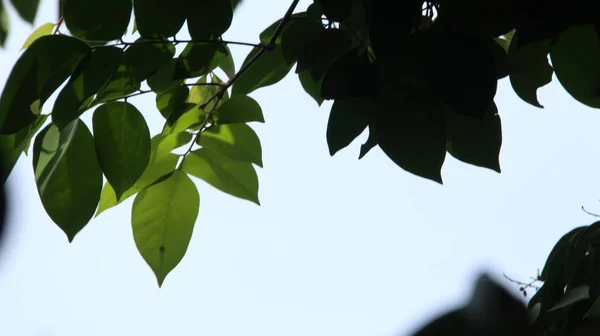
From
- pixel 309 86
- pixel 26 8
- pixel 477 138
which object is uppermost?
pixel 26 8

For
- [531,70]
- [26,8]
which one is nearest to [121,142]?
[26,8]

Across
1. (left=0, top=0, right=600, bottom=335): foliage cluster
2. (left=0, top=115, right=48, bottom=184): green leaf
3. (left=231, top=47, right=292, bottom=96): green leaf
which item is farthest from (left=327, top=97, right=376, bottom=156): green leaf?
(left=0, top=115, right=48, bottom=184): green leaf

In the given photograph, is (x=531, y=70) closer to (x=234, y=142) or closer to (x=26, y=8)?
(x=234, y=142)

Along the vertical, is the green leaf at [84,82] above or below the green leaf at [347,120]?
above

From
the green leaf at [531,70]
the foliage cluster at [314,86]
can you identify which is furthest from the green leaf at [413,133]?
the green leaf at [531,70]

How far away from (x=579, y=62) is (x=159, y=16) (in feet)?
0.97

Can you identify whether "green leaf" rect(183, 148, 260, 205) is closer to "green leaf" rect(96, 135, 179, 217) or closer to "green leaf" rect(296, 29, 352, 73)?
"green leaf" rect(96, 135, 179, 217)

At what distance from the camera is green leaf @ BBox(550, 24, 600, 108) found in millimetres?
444

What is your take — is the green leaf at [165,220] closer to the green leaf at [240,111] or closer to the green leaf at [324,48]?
the green leaf at [240,111]

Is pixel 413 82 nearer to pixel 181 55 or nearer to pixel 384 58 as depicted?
pixel 384 58

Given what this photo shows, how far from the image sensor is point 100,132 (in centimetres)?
47

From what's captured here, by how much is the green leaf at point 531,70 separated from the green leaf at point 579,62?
0.02 meters

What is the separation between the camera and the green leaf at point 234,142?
0.57 m

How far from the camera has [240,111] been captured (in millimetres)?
552
